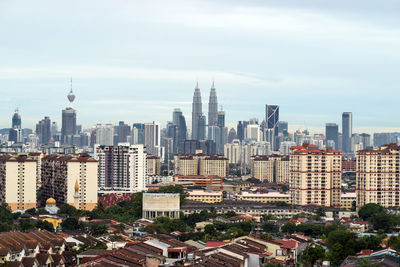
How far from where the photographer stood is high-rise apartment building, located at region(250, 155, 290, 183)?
100375mm

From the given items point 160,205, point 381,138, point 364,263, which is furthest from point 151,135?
point 364,263

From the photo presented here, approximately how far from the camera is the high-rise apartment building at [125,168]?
227ft

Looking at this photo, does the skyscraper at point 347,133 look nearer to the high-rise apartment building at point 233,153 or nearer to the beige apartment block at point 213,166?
the high-rise apartment building at point 233,153

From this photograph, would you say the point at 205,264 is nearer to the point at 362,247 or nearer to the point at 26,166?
the point at 362,247

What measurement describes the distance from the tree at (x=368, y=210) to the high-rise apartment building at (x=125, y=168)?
75.4 feet

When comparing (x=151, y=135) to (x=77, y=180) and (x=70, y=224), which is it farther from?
(x=70, y=224)

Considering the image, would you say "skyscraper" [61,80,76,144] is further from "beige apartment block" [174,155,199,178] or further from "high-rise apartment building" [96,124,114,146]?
"beige apartment block" [174,155,199,178]

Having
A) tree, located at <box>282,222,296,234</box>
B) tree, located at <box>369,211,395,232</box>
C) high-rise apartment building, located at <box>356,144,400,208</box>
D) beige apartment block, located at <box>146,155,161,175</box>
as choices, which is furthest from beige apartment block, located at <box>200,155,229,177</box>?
tree, located at <box>282,222,296,234</box>

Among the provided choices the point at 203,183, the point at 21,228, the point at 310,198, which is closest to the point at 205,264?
the point at 21,228

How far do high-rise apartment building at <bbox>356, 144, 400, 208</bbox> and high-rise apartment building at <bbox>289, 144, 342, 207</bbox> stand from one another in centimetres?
239

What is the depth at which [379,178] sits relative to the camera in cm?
5500

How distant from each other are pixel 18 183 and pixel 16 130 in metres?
113

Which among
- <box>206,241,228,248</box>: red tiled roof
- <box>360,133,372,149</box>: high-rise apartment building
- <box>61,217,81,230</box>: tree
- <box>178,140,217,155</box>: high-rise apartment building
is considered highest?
<box>360,133,372,149</box>: high-rise apartment building

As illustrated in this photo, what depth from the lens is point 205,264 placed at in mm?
24156
